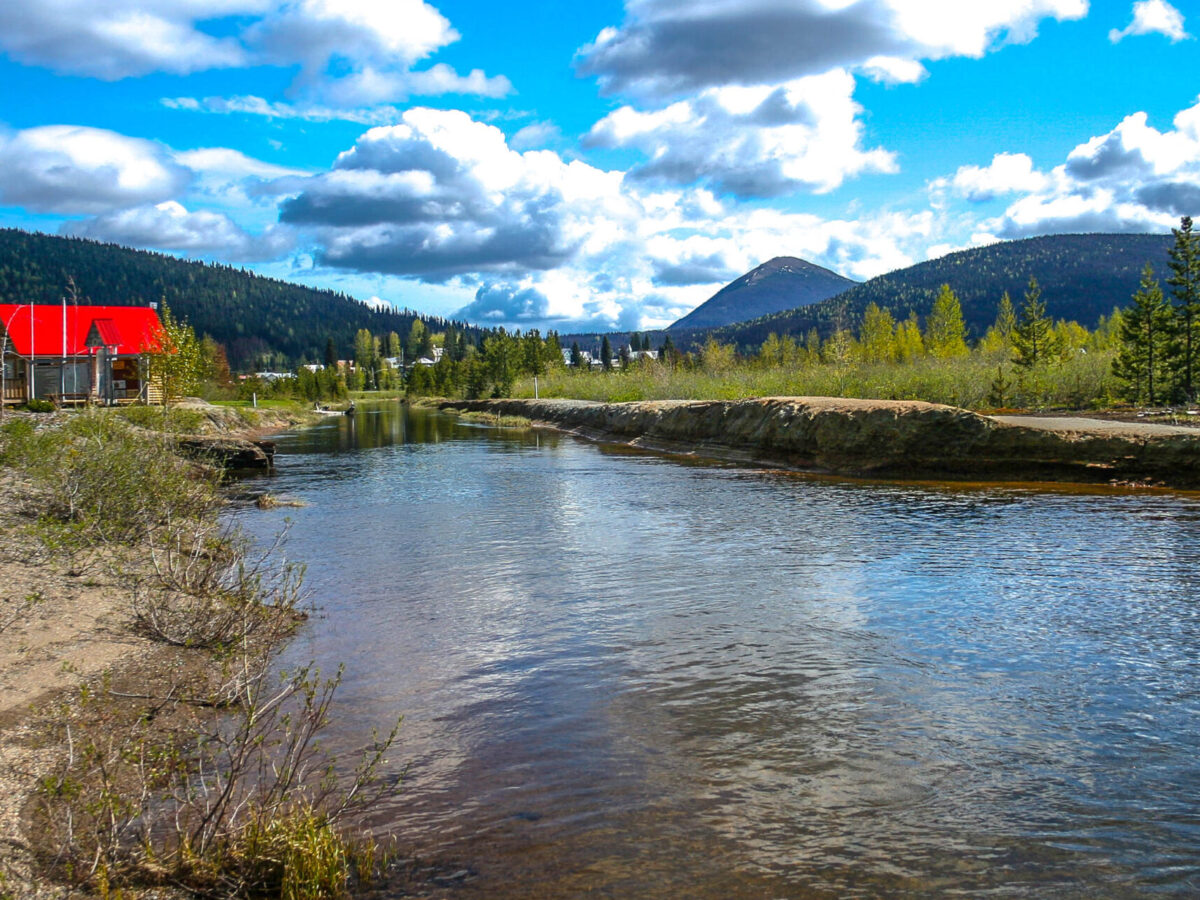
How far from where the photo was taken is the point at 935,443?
25812mm

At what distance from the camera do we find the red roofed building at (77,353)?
4712cm

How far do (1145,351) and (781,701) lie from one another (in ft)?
167

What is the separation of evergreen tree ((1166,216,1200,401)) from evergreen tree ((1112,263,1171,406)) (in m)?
0.72

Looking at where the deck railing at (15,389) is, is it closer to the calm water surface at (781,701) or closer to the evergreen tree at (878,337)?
the calm water surface at (781,701)

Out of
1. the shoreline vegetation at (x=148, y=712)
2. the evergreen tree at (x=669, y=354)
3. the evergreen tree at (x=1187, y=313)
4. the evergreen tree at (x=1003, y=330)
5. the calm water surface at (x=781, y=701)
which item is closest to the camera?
the shoreline vegetation at (x=148, y=712)

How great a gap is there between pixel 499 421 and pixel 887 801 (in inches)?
2501

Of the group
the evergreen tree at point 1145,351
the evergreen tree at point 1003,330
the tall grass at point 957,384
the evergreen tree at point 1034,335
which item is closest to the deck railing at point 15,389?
the tall grass at point 957,384

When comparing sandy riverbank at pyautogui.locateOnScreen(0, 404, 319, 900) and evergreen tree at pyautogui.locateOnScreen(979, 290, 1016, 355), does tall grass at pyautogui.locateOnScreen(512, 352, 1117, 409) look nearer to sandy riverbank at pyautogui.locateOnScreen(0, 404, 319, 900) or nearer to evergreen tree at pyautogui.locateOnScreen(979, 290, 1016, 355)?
evergreen tree at pyautogui.locateOnScreen(979, 290, 1016, 355)

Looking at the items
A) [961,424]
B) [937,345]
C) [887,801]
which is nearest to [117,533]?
[887,801]

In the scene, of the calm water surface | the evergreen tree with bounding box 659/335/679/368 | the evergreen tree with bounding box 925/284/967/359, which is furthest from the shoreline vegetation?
the evergreen tree with bounding box 659/335/679/368

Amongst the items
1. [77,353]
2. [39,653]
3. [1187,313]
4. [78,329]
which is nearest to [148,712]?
[39,653]

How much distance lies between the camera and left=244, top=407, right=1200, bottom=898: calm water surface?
5281mm

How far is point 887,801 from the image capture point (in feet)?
19.5

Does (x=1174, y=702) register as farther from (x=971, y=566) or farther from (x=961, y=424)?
(x=961, y=424)
